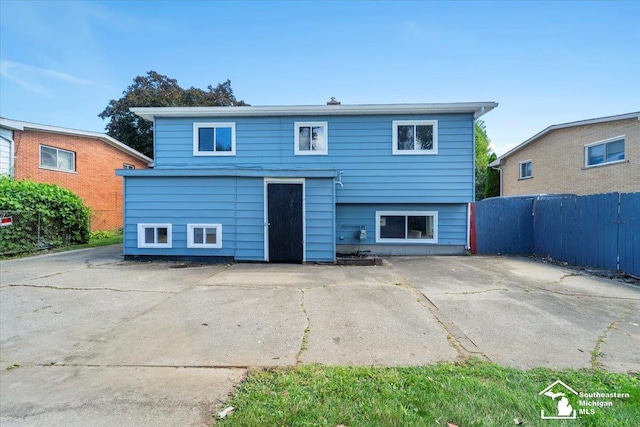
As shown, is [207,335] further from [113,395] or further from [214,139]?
[214,139]

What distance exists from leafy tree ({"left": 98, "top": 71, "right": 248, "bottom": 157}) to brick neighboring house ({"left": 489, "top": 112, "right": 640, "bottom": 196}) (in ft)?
82.2

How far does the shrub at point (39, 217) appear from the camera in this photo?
9.40m

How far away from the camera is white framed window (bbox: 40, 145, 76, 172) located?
14.0m

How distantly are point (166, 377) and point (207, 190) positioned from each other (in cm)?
636

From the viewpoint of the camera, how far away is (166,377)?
2.69 m

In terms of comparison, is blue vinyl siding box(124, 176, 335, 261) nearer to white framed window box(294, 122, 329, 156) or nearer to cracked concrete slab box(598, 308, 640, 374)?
white framed window box(294, 122, 329, 156)

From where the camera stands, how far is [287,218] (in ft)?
27.1

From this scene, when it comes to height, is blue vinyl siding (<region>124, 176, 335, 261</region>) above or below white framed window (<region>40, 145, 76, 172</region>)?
below

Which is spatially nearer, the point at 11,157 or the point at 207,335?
the point at 207,335

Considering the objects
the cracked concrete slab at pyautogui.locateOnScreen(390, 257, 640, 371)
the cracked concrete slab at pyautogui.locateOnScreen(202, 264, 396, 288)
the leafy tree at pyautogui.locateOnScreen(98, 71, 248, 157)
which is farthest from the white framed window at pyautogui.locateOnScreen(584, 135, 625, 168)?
the leafy tree at pyautogui.locateOnScreen(98, 71, 248, 157)

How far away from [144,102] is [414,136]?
2473 centimetres

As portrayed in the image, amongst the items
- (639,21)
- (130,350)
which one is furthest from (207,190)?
(639,21)

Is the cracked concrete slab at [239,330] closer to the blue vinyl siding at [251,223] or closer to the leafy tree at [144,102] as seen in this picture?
the blue vinyl siding at [251,223]

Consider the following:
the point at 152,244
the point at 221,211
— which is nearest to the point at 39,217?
the point at 152,244
